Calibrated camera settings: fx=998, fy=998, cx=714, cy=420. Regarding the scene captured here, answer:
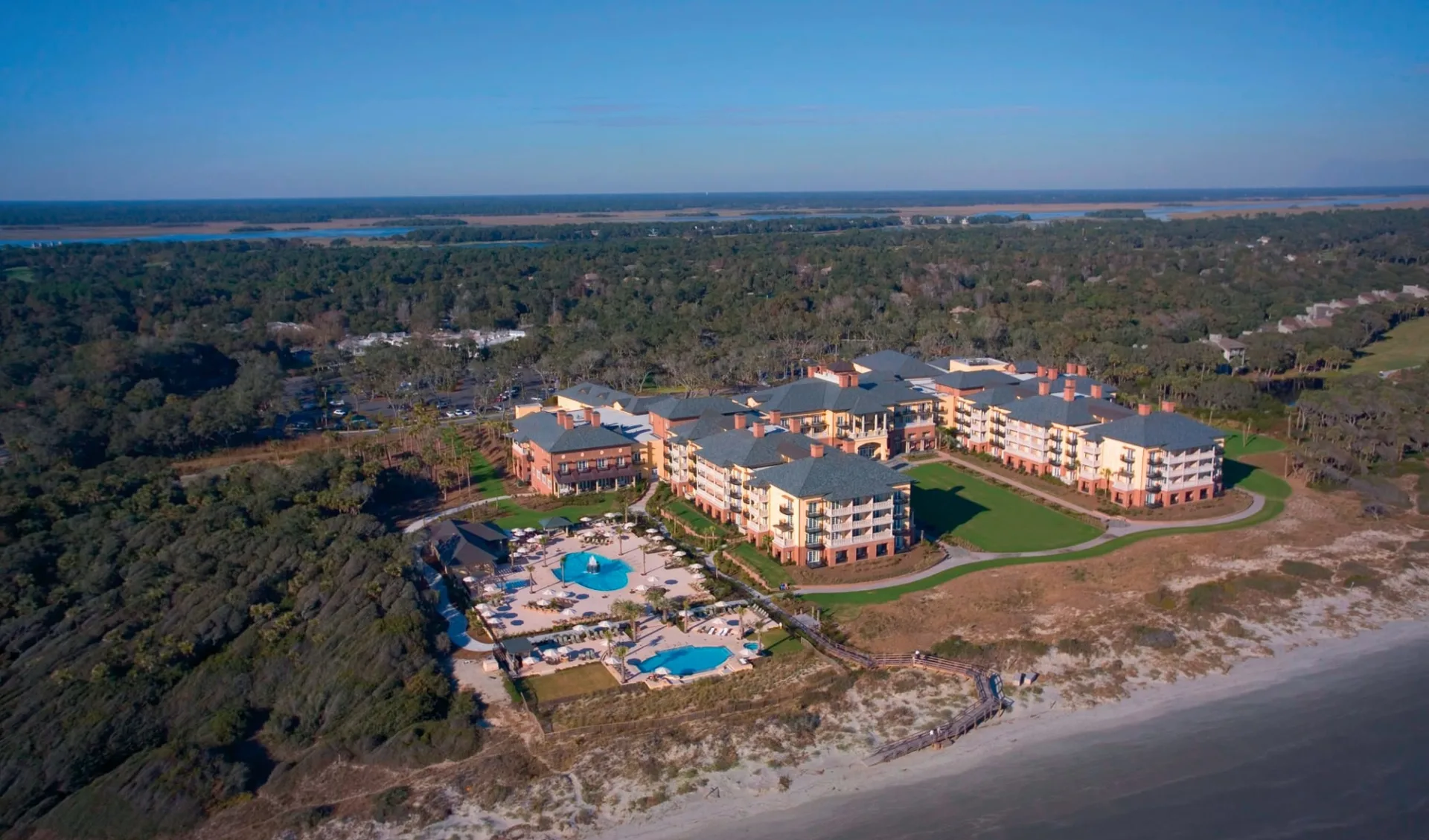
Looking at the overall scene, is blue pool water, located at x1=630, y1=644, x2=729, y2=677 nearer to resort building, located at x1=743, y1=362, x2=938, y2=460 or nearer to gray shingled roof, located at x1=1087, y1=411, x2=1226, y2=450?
resort building, located at x1=743, y1=362, x2=938, y2=460

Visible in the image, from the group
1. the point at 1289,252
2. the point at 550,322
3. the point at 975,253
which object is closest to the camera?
the point at 550,322

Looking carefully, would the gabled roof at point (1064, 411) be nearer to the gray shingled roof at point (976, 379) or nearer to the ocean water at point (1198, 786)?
the gray shingled roof at point (976, 379)

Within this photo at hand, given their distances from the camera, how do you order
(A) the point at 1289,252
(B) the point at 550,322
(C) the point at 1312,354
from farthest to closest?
1. (A) the point at 1289,252
2. (B) the point at 550,322
3. (C) the point at 1312,354

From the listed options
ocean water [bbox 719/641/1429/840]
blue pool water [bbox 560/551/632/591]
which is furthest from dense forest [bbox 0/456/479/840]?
ocean water [bbox 719/641/1429/840]

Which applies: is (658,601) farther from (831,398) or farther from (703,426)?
(831,398)

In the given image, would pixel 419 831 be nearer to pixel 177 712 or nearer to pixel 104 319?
pixel 177 712

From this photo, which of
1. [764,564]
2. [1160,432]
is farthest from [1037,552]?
[764,564]

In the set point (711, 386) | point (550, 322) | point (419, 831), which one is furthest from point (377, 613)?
point (550, 322)
